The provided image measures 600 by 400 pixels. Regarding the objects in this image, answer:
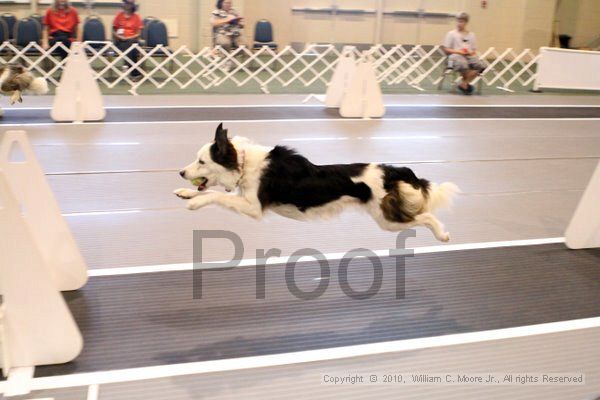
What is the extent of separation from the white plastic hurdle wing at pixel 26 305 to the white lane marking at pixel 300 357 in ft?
0.46

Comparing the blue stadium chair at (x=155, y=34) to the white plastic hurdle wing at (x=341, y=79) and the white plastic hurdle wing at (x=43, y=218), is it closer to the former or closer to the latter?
the white plastic hurdle wing at (x=341, y=79)

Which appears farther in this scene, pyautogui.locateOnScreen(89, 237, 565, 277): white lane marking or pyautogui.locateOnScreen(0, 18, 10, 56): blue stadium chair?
pyautogui.locateOnScreen(0, 18, 10, 56): blue stadium chair

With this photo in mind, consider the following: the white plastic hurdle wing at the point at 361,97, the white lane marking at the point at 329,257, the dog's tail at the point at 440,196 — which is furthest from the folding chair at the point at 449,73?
the dog's tail at the point at 440,196

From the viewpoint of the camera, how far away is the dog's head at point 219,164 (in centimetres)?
349

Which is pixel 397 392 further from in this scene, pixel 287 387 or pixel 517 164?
pixel 517 164

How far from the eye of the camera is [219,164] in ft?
11.6

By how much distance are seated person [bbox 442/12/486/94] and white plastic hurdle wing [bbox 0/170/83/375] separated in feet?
34.8

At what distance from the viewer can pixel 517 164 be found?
24.0 ft

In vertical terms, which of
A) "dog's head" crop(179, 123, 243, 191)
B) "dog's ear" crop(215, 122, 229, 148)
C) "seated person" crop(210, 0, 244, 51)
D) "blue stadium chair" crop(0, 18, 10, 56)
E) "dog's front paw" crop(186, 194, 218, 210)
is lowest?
"dog's front paw" crop(186, 194, 218, 210)

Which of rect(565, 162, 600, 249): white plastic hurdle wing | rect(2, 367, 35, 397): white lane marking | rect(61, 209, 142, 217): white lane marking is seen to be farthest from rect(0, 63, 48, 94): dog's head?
rect(565, 162, 600, 249): white plastic hurdle wing

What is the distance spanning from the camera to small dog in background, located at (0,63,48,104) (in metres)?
8.57

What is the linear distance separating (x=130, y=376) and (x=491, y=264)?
2.78 metres

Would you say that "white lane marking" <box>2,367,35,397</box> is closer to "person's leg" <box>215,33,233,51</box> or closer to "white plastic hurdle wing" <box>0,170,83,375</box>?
"white plastic hurdle wing" <box>0,170,83,375</box>

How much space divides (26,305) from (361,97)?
735 cm
